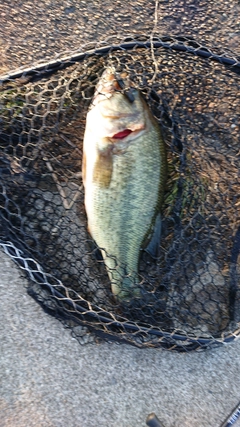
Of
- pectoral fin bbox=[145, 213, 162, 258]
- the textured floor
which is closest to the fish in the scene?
pectoral fin bbox=[145, 213, 162, 258]

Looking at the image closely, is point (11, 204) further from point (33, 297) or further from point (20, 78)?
point (20, 78)

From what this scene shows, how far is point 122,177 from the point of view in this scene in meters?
1.68

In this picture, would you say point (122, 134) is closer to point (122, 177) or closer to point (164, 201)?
point (122, 177)

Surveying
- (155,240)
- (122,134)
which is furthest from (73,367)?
(122,134)

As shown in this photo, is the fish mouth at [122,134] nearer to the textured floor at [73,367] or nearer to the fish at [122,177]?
the fish at [122,177]

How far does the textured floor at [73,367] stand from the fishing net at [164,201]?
11cm

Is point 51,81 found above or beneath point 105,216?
above

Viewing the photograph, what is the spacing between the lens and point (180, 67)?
1838 mm

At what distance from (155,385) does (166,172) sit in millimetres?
904

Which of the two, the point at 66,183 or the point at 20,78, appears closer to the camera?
the point at 20,78

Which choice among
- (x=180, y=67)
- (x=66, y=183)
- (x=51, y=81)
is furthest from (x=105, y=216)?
(x=180, y=67)

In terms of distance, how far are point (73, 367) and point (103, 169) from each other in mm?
842

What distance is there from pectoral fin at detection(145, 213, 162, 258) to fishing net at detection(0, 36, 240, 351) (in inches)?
1.0

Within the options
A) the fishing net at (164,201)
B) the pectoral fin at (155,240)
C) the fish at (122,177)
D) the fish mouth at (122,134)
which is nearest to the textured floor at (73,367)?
the fishing net at (164,201)
